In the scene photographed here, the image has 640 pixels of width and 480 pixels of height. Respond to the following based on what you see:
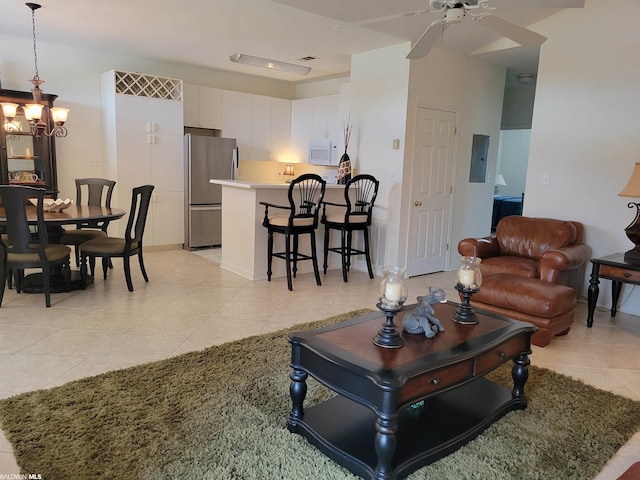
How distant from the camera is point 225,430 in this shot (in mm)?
2135

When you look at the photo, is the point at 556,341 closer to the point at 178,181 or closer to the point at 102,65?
the point at 178,181

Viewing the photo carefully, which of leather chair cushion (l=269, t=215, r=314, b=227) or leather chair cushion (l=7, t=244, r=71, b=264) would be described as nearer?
leather chair cushion (l=7, t=244, r=71, b=264)

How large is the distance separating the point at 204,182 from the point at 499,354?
525cm

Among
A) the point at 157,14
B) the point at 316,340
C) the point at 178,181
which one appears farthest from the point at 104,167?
the point at 316,340

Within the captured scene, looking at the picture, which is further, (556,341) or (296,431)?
(556,341)

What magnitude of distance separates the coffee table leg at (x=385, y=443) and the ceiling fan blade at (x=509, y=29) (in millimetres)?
2257

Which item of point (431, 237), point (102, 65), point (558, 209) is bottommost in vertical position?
point (431, 237)

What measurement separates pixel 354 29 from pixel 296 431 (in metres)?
3.96

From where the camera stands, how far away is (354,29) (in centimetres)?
466

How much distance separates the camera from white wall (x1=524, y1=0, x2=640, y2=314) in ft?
13.6

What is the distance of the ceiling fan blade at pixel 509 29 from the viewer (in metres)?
2.69

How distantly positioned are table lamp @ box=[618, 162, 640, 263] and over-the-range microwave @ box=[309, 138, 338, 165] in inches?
150

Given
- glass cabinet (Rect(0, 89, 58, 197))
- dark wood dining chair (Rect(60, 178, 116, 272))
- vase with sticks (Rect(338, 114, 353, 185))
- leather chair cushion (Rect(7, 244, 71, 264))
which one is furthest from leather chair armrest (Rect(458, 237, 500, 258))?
glass cabinet (Rect(0, 89, 58, 197))

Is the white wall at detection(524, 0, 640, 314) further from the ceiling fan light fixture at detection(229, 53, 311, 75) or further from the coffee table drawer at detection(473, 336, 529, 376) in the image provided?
the ceiling fan light fixture at detection(229, 53, 311, 75)
